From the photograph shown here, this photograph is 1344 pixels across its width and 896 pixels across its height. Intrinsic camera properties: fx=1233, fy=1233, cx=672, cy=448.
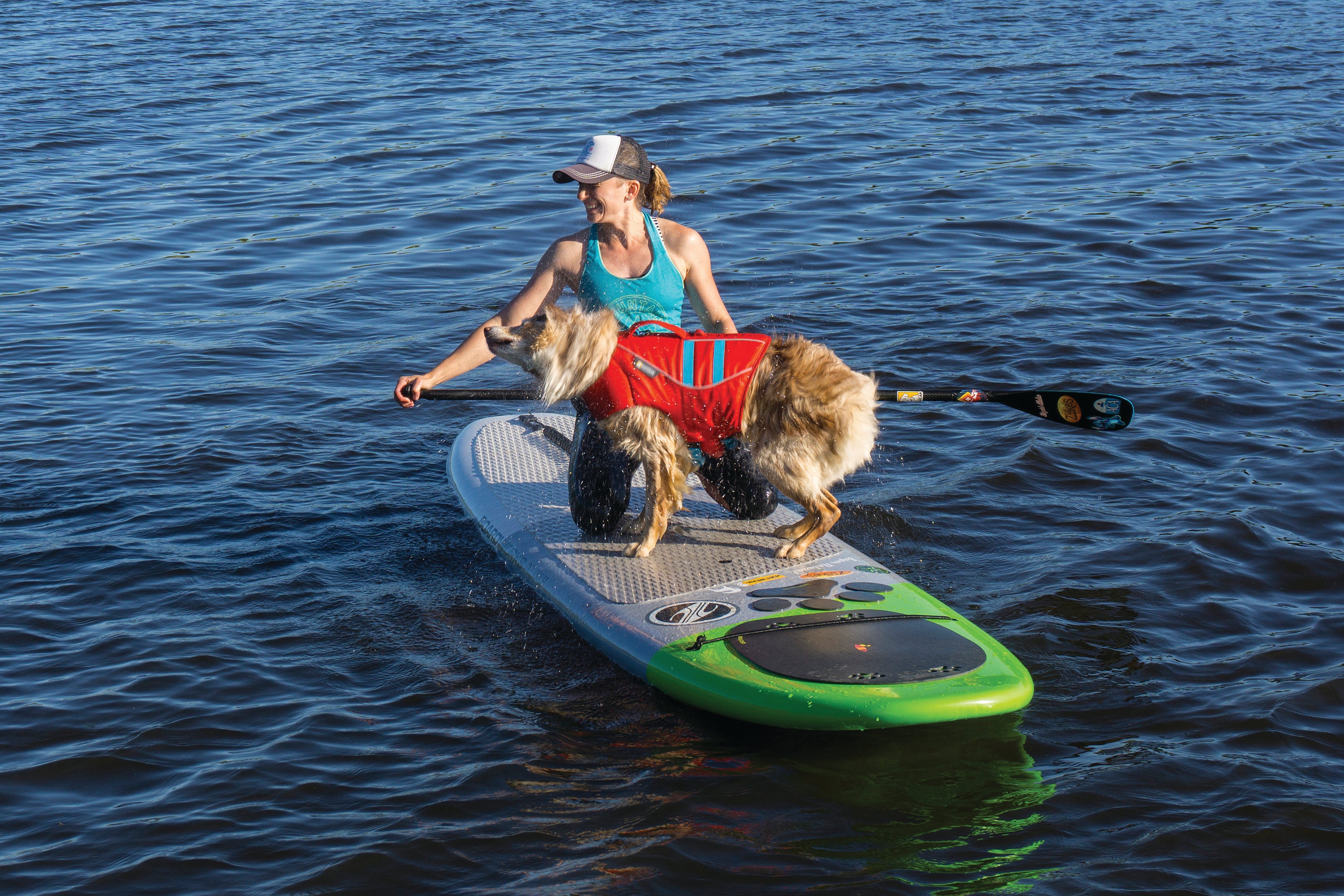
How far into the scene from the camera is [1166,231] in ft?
35.8

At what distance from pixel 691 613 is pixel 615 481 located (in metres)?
0.83

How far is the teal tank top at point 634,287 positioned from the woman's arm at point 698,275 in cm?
5

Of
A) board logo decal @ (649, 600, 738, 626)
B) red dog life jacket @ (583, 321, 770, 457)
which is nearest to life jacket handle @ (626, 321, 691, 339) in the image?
red dog life jacket @ (583, 321, 770, 457)

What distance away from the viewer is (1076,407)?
606 centimetres

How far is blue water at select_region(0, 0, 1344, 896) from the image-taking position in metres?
4.29

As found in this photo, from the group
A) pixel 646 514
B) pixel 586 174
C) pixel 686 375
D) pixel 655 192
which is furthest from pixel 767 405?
pixel 586 174

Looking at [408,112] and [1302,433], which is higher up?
[408,112]

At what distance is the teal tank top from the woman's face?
10 cm

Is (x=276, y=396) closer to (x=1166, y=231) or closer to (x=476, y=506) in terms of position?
(x=476, y=506)

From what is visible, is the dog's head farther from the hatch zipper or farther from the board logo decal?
the hatch zipper

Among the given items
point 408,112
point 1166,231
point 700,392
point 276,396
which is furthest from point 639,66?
point 700,392

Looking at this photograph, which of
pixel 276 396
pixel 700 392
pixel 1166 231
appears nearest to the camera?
pixel 700 392

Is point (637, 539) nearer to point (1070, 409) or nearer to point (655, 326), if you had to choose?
point (655, 326)

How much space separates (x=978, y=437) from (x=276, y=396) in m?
4.67
